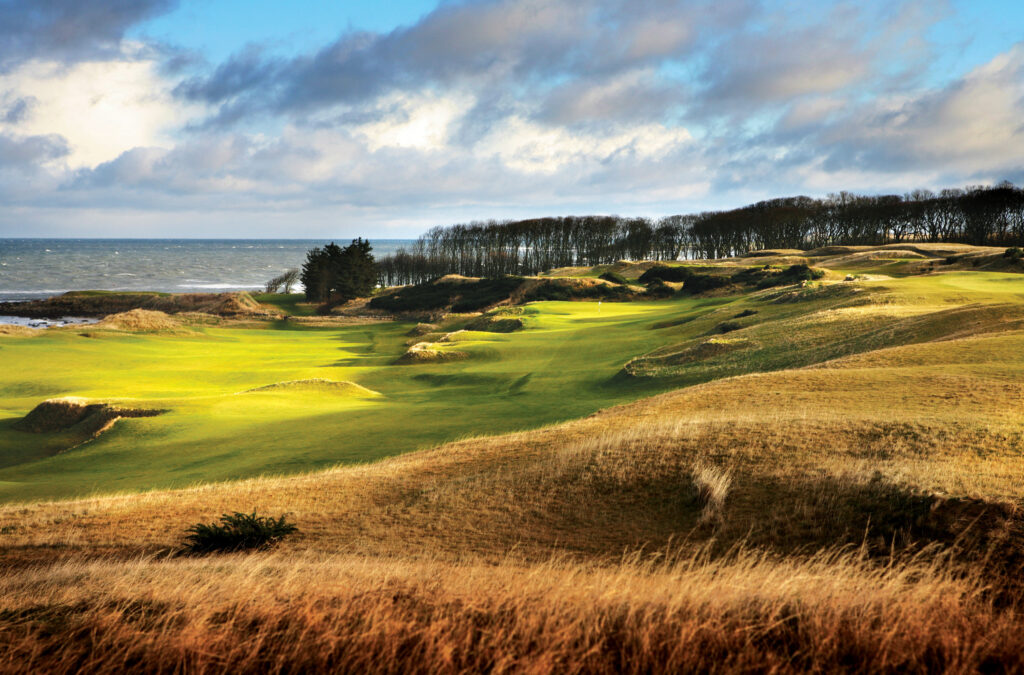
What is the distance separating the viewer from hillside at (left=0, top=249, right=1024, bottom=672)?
3986 mm

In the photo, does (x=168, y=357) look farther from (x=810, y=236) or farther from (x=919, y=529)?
(x=810, y=236)

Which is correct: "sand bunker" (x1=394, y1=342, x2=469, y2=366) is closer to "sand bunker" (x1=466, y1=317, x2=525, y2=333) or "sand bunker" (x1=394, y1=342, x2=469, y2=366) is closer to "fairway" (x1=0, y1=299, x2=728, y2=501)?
"fairway" (x1=0, y1=299, x2=728, y2=501)

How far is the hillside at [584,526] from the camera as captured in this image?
13.1 feet

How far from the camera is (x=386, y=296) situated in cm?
9162

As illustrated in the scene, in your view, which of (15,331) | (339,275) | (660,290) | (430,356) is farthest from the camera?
(339,275)

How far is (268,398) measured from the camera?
24734mm

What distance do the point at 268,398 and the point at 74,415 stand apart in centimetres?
660

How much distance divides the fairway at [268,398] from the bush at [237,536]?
648 centimetres

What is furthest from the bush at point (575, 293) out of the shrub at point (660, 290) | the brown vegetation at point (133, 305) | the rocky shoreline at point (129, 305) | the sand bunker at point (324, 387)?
the sand bunker at point (324, 387)

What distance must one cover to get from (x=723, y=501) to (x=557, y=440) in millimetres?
4607

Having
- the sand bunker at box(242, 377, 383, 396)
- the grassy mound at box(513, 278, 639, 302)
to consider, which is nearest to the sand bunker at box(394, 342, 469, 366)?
the sand bunker at box(242, 377, 383, 396)

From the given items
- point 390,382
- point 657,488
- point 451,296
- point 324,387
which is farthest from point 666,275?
point 657,488

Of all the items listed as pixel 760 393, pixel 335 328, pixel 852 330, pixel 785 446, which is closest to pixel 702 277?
pixel 335 328

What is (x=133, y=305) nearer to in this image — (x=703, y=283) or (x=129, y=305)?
(x=129, y=305)
